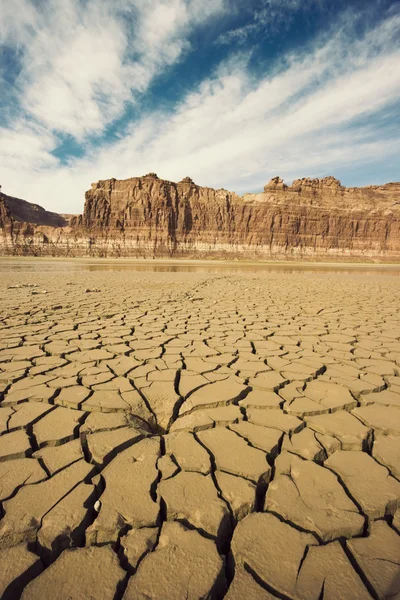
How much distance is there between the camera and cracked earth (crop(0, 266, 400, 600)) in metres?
0.85

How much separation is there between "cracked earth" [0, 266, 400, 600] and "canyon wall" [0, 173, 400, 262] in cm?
5135

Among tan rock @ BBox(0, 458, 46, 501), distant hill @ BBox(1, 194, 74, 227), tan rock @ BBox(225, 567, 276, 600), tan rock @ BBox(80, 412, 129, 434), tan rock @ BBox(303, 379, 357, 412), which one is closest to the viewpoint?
tan rock @ BBox(225, 567, 276, 600)

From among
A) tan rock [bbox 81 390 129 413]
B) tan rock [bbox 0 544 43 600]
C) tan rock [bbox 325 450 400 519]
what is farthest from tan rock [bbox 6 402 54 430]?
tan rock [bbox 325 450 400 519]

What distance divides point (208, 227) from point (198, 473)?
5630 centimetres

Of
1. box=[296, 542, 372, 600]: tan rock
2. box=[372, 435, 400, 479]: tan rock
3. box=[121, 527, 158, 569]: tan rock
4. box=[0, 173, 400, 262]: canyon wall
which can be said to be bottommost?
box=[372, 435, 400, 479]: tan rock

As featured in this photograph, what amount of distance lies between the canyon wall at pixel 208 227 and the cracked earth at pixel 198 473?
51.3 metres

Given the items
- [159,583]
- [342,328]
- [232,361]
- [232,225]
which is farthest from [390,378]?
[232,225]

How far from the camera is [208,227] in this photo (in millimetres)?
55531

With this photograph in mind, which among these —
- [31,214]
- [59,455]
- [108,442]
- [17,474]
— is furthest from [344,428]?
[31,214]

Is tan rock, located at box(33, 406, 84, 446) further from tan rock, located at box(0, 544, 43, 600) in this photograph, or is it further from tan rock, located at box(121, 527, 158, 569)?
tan rock, located at box(121, 527, 158, 569)

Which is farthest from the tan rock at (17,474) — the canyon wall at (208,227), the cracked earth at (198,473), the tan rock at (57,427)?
the canyon wall at (208,227)

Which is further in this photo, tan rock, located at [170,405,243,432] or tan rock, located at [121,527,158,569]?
tan rock, located at [170,405,243,432]

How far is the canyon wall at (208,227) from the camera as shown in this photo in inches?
2117

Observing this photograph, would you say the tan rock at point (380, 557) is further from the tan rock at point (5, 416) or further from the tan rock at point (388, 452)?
the tan rock at point (5, 416)
